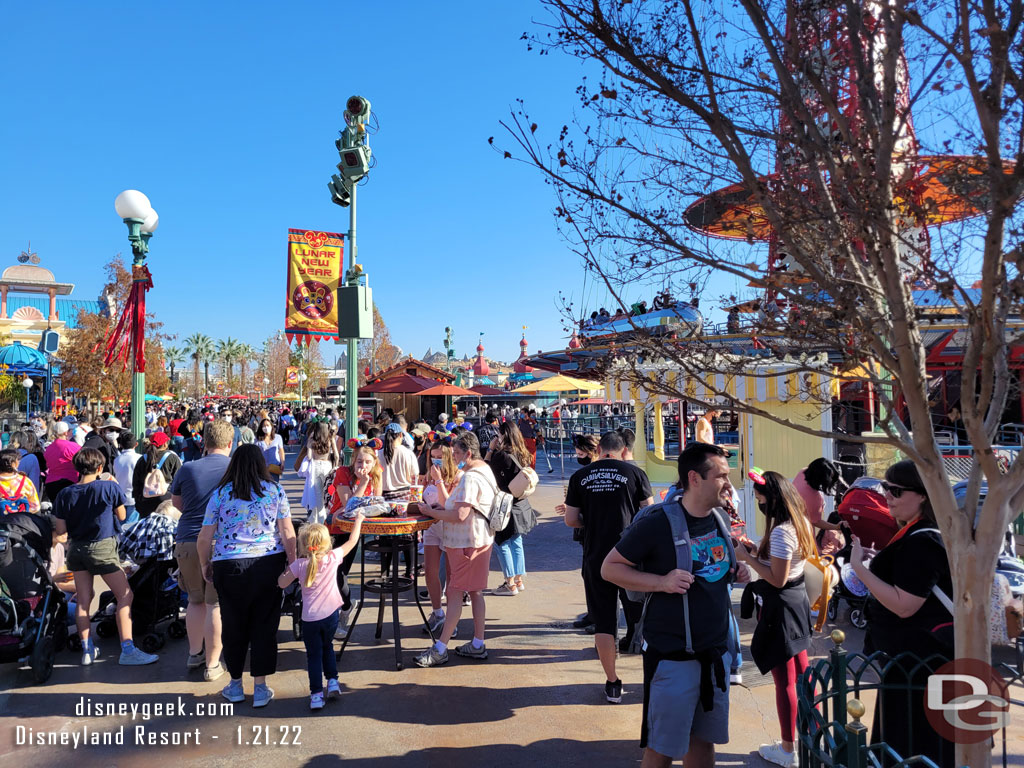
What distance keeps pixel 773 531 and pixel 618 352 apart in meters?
1.55

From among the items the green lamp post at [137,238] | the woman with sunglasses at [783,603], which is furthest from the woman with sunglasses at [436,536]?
the green lamp post at [137,238]

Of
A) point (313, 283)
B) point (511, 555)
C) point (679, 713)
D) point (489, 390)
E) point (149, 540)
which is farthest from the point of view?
point (489, 390)

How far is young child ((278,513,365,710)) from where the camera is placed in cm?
427

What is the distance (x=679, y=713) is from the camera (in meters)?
2.75

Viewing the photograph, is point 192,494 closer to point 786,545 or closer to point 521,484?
point 521,484

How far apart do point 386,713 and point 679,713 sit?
230 centimetres

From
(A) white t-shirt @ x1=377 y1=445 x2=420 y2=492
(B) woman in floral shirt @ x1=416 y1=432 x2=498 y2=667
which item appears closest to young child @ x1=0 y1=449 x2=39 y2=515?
(A) white t-shirt @ x1=377 y1=445 x2=420 y2=492

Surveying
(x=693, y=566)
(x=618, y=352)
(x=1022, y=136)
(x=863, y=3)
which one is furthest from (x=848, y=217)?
(x=693, y=566)

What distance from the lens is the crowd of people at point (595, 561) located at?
280 centimetres

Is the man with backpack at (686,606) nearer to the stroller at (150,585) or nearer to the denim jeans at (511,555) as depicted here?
the denim jeans at (511,555)

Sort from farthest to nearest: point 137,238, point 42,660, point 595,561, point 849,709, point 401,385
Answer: point 401,385, point 137,238, point 42,660, point 595,561, point 849,709

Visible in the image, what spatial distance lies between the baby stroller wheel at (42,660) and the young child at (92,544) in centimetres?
33

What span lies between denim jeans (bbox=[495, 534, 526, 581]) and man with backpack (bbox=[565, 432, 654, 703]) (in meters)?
2.16

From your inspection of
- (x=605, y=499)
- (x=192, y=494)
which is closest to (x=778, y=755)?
(x=605, y=499)
